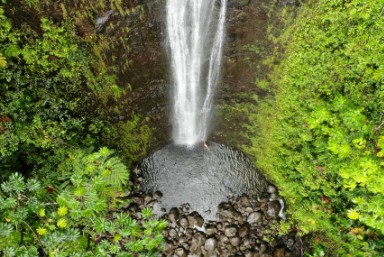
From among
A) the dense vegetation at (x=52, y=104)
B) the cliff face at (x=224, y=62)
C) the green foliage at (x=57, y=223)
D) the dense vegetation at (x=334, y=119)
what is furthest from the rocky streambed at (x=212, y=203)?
the green foliage at (x=57, y=223)

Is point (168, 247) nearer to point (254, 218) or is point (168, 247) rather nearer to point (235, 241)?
point (235, 241)

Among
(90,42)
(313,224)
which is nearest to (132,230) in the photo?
(90,42)

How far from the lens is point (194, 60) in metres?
6.84

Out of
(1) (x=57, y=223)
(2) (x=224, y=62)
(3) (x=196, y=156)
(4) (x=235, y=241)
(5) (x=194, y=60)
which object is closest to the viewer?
(1) (x=57, y=223)

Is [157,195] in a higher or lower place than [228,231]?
higher

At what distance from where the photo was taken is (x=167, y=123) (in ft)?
26.9

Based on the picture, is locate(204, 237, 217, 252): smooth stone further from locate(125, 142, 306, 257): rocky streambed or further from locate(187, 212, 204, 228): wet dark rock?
locate(187, 212, 204, 228): wet dark rock

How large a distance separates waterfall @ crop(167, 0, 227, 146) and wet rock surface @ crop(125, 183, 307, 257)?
2.16m

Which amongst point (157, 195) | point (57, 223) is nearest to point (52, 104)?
point (57, 223)

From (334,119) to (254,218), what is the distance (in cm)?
385

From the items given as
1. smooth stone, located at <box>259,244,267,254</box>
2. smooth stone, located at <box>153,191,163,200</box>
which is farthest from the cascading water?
smooth stone, located at <box>259,244,267,254</box>

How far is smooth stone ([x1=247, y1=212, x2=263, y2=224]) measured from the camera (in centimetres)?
762

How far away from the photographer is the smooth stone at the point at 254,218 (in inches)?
300

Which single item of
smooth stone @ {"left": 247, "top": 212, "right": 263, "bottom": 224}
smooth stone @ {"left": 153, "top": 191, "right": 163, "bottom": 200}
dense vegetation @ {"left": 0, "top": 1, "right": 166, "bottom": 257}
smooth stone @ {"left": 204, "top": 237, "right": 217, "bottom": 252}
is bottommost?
smooth stone @ {"left": 204, "top": 237, "right": 217, "bottom": 252}
